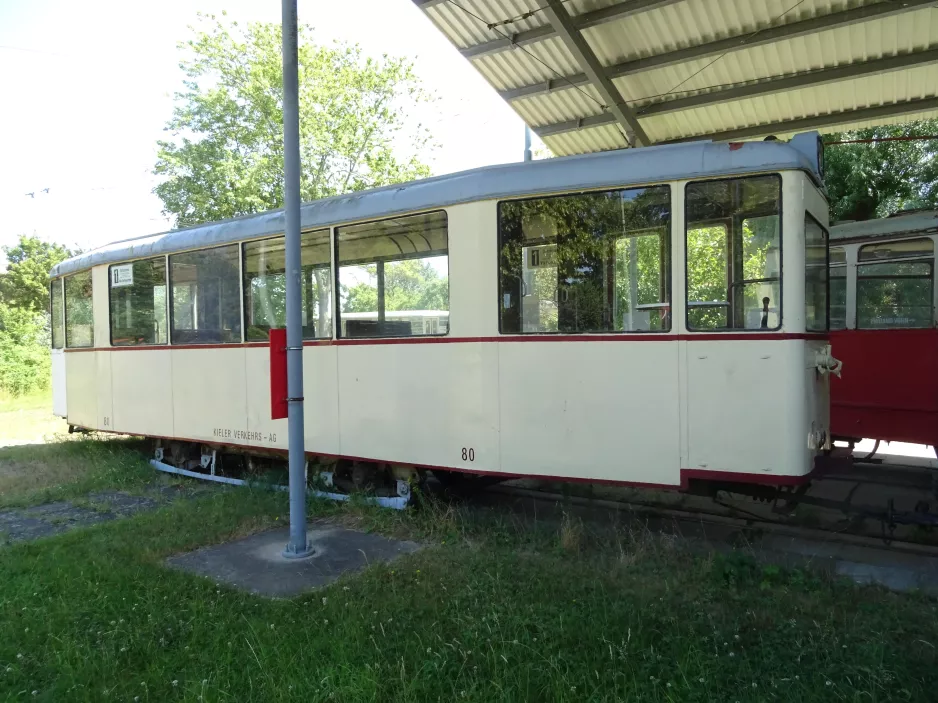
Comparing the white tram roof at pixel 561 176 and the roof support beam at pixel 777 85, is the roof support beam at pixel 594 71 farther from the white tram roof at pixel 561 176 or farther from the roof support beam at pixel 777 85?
the white tram roof at pixel 561 176

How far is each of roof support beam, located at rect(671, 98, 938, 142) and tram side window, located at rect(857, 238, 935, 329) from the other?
7.75ft

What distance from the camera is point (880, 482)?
7117mm

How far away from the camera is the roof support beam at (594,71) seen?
23.4 ft

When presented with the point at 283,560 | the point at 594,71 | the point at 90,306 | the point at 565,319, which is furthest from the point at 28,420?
the point at 565,319

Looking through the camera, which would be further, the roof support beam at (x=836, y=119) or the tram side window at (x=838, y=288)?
the roof support beam at (x=836, y=119)

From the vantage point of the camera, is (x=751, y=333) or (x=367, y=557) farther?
(x=367, y=557)

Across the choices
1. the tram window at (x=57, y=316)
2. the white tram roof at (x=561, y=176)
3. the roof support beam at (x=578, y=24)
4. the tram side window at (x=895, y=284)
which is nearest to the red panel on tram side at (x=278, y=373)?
the white tram roof at (x=561, y=176)

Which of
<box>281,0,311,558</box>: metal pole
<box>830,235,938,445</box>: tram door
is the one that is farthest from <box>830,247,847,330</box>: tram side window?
<box>281,0,311,558</box>: metal pole

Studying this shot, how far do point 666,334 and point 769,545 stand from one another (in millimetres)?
2008

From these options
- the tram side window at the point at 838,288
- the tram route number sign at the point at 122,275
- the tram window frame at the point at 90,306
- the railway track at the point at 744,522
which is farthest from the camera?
the tram window frame at the point at 90,306

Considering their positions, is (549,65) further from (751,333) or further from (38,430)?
(38,430)

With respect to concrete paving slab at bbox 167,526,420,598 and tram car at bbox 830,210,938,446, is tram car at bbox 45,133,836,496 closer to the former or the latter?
concrete paving slab at bbox 167,526,420,598

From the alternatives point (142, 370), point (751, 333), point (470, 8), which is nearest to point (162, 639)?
point (751, 333)

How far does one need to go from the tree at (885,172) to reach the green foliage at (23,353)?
25795 mm
